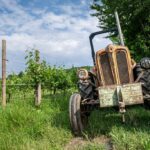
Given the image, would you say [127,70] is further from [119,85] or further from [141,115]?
[141,115]

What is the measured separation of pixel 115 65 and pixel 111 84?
1.35 feet

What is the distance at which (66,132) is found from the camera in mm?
7348

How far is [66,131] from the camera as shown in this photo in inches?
292

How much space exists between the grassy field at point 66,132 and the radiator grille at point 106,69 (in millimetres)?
917

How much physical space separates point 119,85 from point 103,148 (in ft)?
4.93

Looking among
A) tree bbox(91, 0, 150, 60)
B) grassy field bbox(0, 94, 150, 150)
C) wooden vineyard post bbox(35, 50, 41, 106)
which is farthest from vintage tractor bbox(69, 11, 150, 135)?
tree bbox(91, 0, 150, 60)

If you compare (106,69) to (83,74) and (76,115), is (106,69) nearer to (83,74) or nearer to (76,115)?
(83,74)

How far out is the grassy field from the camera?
617cm

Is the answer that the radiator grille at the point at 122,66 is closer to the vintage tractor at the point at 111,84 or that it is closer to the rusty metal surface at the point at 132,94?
the vintage tractor at the point at 111,84

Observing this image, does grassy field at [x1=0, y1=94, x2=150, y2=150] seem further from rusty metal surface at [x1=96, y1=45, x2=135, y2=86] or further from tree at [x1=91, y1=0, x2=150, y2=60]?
tree at [x1=91, y1=0, x2=150, y2=60]

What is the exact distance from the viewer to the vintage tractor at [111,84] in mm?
6969

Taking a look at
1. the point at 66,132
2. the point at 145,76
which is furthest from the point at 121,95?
the point at 66,132

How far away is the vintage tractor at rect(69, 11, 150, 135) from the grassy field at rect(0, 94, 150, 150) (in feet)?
1.30

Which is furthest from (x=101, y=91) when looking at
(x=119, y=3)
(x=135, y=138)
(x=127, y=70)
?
(x=119, y=3)
